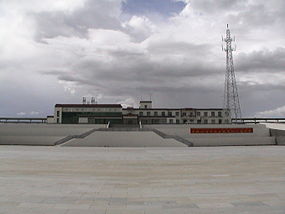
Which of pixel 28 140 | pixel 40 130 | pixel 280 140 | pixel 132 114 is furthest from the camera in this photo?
pixel 132 114

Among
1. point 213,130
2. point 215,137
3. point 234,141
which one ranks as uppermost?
point 213,130

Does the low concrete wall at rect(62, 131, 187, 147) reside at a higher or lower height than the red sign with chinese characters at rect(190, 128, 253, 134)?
lower

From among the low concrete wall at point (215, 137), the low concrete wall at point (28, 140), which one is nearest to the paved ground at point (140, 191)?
the low concrete wall at point (28, 140)

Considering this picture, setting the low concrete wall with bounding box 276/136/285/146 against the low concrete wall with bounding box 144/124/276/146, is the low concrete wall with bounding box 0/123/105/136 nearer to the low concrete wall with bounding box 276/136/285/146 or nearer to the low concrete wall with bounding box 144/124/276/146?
the low concrete wall with bounding box 144/124/276/146

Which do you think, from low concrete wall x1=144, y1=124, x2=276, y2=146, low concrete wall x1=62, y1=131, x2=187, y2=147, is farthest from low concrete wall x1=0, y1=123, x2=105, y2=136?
low concrete wall x1=144, y1=124, x2=276, y2=146

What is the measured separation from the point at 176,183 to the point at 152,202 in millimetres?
3104

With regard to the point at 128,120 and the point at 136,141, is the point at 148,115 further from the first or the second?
the point at 136,141

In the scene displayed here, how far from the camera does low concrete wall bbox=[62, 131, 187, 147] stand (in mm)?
35584

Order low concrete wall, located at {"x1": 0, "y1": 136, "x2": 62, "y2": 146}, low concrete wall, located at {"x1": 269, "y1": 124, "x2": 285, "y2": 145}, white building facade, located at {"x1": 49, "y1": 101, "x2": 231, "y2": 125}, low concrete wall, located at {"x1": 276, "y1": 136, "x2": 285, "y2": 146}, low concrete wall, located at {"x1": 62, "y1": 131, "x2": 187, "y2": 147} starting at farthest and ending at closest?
white building facade, located at {"x1": 49, "y1": 101, "x2": 231, "y2": 125} < low concrete wall, located at {"x1": 269, "y1": 124, "x2": 285, "y2": 145} < low concrete wall, located at {"x1": 276, "y1": 136, "x2": 285, "y2": 146} < low concrete wall, located at {"x1": 0, "y1": 136, "x2": 62, "y2": 146} < low concrete wall, located at {"x1": 62, "y1": 131, "x2": 187, "y2": 147}

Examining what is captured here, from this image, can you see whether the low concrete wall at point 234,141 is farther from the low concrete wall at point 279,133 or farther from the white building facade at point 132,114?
the white building facade at point 132,114

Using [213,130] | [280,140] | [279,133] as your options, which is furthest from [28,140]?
[279,133]

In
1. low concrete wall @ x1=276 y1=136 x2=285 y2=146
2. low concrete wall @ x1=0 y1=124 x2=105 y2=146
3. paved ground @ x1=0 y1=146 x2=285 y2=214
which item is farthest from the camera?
low concrete wall @ x1=276 y1=136 x2=285 y2=146

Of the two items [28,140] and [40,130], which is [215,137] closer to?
[40,130]

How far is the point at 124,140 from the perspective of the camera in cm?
3647
